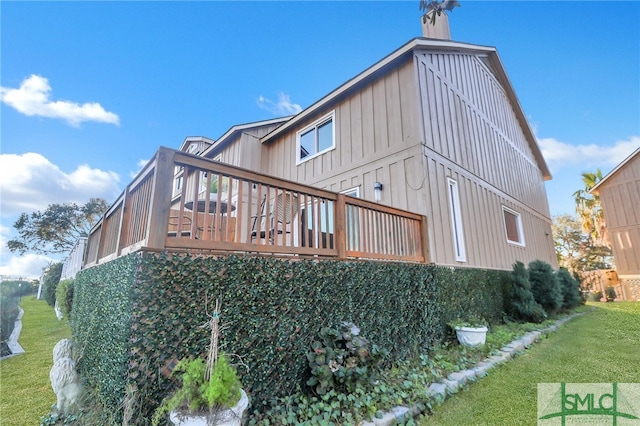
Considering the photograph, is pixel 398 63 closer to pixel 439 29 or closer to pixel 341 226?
pixel 439 29

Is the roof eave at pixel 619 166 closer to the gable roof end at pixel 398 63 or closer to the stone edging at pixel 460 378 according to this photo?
the gable roof end at pixel 398 63

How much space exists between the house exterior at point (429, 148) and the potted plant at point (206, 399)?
4170mm

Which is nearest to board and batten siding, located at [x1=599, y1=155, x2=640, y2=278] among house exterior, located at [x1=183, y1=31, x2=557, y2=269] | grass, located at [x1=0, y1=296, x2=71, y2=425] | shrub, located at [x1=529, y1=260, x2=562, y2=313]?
house exterior, located at [x1=183, y1=31, x2=557, y2=269]

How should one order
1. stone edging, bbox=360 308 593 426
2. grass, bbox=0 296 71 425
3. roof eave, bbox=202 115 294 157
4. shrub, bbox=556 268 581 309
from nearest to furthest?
stone edging, bbox=360 308 593 426 < grass, bbox=0 296 71 425 < shrub, bbox=556 268 581 309 < roof eave, bbox=202 115 294 157

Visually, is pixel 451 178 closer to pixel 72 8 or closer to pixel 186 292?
pixel 186 292

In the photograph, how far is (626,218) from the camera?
1479 cm

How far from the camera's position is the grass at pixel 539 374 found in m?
2.77

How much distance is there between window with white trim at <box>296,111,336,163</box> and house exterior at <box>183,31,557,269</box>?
32 millimetres

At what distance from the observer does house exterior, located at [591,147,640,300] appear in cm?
1439

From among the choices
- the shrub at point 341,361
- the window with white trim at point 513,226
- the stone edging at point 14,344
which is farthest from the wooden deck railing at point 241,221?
the window with white trim at point 513,226

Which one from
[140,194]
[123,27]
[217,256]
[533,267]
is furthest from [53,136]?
[533,267]

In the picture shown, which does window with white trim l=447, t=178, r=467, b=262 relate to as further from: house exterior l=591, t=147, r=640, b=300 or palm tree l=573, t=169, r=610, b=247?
palm tree l=573, t=169, r=610, b=247

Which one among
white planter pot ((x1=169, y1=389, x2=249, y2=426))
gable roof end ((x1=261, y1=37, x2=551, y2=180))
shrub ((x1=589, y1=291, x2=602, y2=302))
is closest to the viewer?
white planter pot ((x1=169, y1=389, x2=249, y2=426))

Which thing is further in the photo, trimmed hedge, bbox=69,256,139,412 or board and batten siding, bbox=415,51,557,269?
board and batten siding, bbox=415,51,557,269
